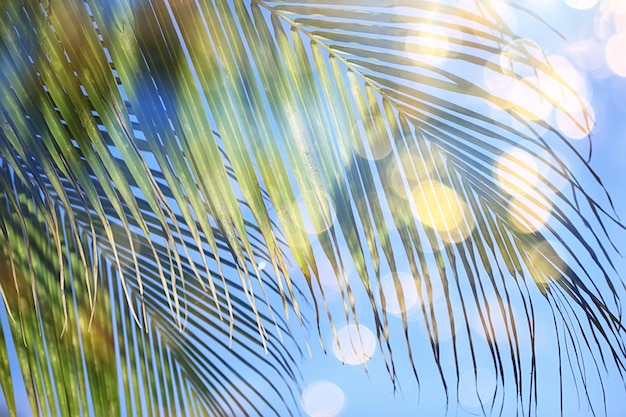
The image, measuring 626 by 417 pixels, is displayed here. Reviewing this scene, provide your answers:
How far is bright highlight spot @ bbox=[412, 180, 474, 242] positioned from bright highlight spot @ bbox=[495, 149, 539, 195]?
61 mm

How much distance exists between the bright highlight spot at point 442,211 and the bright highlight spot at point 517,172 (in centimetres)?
6

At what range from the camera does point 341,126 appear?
65 centimetres

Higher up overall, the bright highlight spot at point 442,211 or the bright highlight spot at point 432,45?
the bright highlight spot at point 432,45

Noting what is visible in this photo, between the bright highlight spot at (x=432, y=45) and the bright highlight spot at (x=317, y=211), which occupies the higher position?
the bright highlight spot at (x=432, y=45)

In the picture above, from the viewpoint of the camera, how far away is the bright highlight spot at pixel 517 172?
0.62m

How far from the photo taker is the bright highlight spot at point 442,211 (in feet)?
2.19

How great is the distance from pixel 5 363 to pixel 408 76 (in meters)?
0.74

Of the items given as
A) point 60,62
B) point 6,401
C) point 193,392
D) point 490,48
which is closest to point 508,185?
point 490,48

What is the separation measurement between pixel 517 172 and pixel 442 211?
0.10m

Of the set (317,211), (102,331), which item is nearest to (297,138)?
(317,211)

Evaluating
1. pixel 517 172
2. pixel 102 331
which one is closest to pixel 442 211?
pixel 517 172

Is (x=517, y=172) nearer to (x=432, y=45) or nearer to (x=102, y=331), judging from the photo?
(x=432, y=45)

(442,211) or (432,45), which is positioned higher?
(432,45)

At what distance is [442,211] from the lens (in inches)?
26.4
